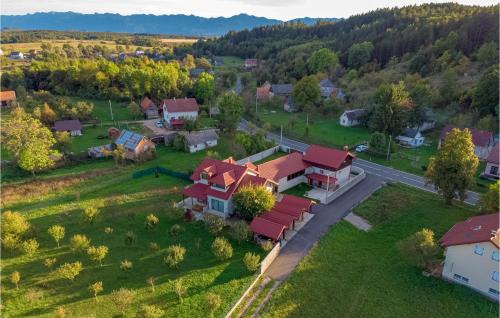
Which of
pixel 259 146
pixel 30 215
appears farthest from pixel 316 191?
pixel 30 215

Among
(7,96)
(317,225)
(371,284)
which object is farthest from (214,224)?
(7,96)

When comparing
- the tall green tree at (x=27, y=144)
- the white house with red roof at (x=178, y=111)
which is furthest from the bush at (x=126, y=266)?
the white house with red roof at (x=178, y=111)

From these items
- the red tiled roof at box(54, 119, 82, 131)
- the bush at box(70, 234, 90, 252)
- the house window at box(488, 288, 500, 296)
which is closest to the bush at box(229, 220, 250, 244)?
the bush at box(70, 234, 90, 252)

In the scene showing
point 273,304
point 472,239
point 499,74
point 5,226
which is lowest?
point 273,304

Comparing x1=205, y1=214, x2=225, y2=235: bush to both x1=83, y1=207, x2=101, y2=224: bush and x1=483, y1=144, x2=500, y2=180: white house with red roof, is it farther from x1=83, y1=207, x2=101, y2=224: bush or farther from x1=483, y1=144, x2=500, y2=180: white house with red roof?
x1=483, y1=144, x2=500, y2=180: white house with red roof

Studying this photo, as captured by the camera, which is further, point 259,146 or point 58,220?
point 259,146

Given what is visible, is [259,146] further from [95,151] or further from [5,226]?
[5,226]
